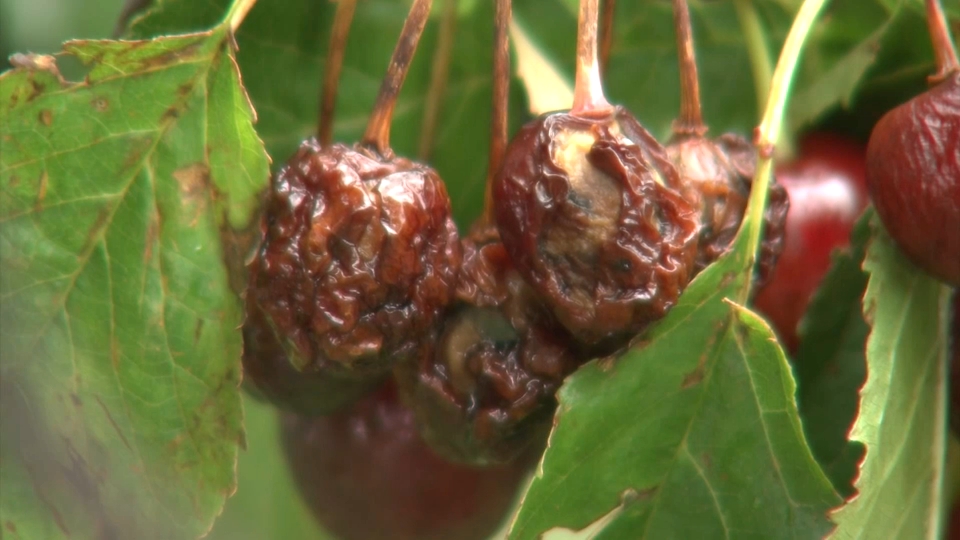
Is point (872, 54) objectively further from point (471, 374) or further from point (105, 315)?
point (105, 315)

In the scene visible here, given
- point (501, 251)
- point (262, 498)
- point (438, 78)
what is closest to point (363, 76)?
point (438, 78)

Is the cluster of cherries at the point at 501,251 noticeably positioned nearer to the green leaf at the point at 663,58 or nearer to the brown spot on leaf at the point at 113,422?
the brown spot on leaf at the point at 113,422

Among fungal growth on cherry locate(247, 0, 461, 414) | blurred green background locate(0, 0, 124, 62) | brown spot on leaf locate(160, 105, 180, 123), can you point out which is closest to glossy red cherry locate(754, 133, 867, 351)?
fungal growth on cherry locate(247, 0, 461, 414)

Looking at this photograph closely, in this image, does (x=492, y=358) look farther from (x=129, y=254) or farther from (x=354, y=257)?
(x=129, y=254)

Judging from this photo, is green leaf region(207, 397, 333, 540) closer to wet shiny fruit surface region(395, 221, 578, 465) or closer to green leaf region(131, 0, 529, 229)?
green leaf region(131, 0, 529, 229)

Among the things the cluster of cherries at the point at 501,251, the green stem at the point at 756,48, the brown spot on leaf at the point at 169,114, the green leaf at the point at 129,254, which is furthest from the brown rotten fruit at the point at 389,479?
the green stem at the point at 756,48

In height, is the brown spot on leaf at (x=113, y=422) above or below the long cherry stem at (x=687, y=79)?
below
